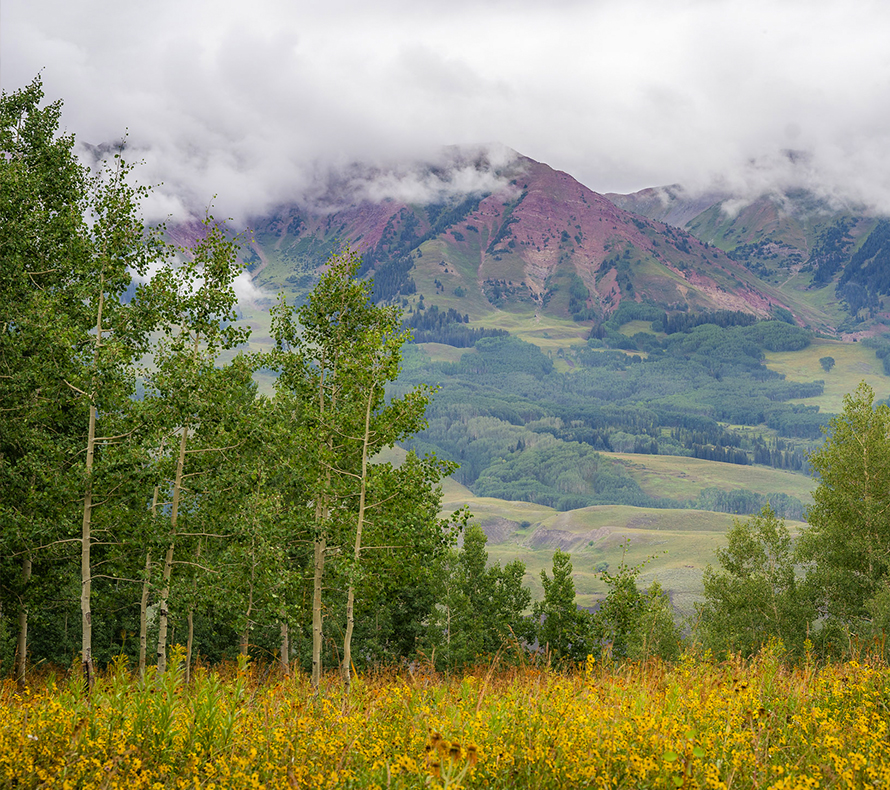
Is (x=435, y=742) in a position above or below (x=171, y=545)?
above

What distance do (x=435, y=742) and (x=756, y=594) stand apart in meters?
50.7

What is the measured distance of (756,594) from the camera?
161 ft

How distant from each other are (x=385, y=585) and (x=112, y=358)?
1037cm

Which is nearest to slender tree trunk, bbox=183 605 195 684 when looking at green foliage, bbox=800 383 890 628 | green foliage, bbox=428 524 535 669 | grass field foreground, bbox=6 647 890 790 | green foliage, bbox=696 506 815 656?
grass field foreground, bbox=6 647 890 790

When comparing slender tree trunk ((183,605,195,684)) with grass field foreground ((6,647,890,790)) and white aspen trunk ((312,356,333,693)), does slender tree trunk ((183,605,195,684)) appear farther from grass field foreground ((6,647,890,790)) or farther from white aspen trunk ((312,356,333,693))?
grass field foreground ((6,647,890,790))

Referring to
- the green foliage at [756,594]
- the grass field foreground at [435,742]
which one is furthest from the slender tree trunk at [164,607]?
the green foliage at [756,594]

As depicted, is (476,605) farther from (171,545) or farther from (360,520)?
(360,520)

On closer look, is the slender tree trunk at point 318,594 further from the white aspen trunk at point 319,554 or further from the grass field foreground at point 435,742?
the grass field foreground at point 435,742

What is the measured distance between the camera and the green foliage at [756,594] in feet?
153

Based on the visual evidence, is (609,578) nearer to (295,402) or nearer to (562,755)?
(295,402)

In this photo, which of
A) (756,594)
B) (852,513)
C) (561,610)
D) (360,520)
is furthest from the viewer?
(561,610)

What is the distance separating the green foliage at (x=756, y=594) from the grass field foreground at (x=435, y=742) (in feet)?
122

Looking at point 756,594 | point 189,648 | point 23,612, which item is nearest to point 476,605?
point 756,594

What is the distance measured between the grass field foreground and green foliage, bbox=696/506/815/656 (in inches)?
1463
